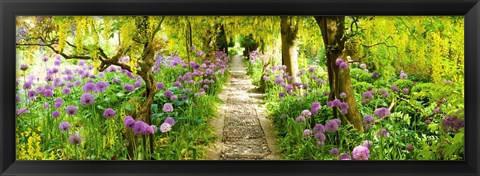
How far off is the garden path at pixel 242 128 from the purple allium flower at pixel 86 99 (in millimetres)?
673

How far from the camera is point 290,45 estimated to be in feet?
11.2

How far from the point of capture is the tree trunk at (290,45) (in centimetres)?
303

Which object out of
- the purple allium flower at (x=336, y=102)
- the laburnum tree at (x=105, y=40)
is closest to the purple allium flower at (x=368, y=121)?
the purple allium flower at (x=336, y=102)

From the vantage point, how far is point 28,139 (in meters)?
2.14

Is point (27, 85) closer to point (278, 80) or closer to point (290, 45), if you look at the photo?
point (278, 80)

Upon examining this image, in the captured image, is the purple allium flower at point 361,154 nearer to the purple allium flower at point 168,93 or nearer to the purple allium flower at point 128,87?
the purple allium flower at point 168,93

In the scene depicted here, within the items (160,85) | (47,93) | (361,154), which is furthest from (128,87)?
(361,154)

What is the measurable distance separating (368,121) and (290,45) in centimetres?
123

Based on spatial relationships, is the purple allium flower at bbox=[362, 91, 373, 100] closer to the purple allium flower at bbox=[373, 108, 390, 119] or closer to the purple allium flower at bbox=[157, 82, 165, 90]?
the purple allium flower at bbox=[373, 108, 390, 119]

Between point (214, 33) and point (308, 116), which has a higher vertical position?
point (214, 33)

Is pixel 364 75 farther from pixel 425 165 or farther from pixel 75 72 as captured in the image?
pixel 75 72
